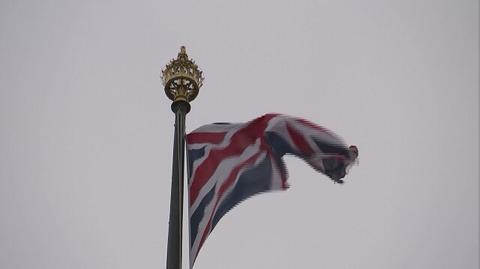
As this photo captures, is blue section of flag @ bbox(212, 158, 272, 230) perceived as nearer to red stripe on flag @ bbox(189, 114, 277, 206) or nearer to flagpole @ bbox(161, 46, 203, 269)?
red stripe on flag @ bbox(189, 114, 277, 206)

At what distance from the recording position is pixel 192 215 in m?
14.0

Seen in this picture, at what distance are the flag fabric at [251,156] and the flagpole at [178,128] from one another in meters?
0.66

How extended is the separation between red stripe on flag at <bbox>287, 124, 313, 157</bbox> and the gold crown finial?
286cm

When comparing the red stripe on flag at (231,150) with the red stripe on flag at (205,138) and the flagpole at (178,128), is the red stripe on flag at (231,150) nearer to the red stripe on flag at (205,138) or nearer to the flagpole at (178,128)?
the red stripe on flag at (205,138)

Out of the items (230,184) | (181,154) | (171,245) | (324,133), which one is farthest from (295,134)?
(171,245)

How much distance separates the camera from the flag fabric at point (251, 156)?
14906 mm

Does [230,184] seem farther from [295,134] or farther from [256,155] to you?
[295,134]

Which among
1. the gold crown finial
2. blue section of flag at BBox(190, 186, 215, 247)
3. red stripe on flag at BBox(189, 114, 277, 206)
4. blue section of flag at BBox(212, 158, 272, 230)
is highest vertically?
the gold crown finial

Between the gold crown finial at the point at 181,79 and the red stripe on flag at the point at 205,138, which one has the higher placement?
the gold crown finial at the point at 181,79

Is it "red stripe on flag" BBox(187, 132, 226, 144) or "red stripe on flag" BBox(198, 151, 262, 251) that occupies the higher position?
"red stripe on flag" BBox(187, 132, 226, 144)

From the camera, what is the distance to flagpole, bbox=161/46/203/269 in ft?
40.8

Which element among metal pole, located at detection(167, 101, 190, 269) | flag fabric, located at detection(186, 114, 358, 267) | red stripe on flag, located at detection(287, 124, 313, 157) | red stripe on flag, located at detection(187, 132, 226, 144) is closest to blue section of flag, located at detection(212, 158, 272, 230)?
flag fabric, located at detection(186, 114, 358, 267)

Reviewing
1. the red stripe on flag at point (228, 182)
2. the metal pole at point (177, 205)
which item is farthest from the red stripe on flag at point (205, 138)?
the red stripe on flag at point (228, 182)

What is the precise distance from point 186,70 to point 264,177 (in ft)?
13.5
